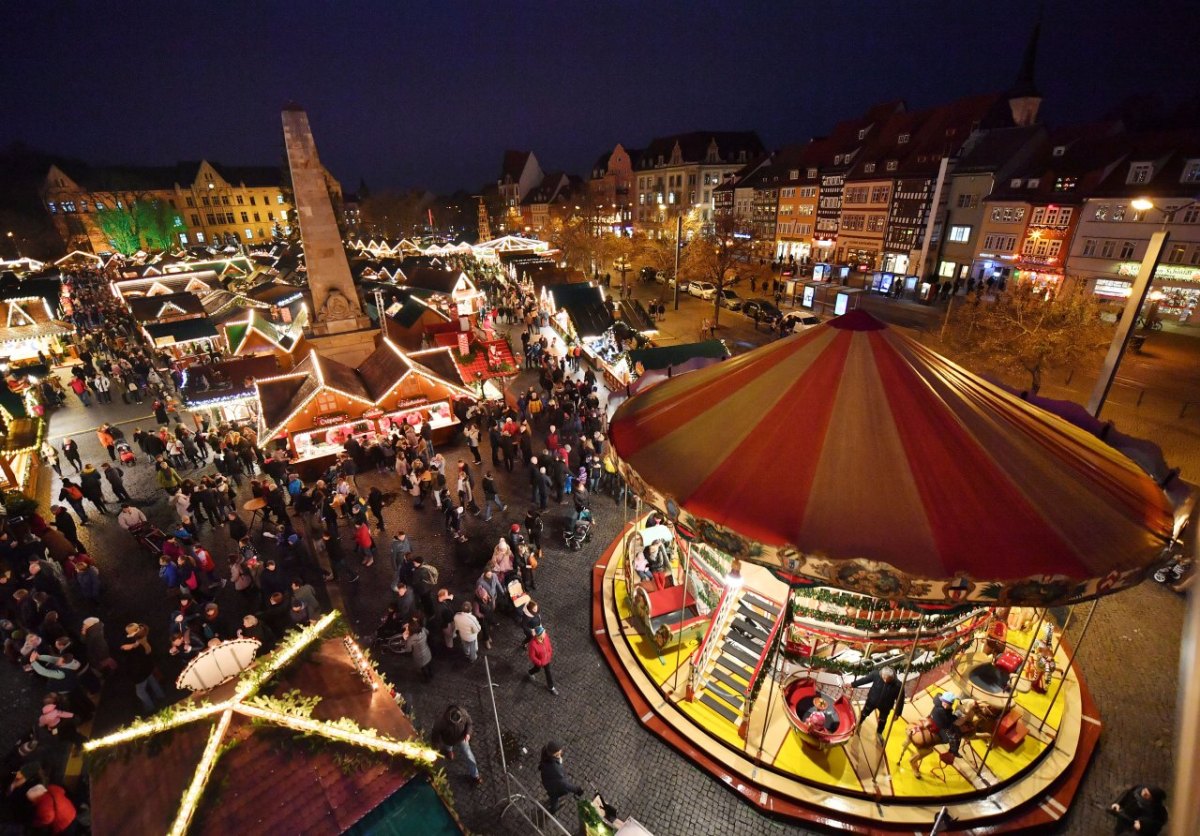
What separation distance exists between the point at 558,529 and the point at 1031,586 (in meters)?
9.03

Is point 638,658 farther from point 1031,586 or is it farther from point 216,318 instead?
point 216,318

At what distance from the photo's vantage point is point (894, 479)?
19.7 ft

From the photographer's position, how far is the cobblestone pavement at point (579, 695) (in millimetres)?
7152

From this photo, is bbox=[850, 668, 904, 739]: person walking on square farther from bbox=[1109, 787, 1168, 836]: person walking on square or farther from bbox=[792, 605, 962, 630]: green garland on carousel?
bbox=[1109, 787, 1168, 836]: person walking on square

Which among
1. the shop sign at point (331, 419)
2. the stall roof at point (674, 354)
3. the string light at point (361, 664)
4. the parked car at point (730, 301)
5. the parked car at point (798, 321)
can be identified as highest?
the string light at point (361, 664)

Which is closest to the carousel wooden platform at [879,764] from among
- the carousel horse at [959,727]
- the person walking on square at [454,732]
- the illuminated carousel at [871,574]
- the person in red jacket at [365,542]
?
the illuminated carousel at [871,574]

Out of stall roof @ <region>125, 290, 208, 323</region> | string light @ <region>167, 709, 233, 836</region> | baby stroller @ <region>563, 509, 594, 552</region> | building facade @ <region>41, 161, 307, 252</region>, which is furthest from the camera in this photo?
building facade @ <region>41, 161, 307, 252</region>

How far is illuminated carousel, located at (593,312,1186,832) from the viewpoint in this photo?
18.4 ft

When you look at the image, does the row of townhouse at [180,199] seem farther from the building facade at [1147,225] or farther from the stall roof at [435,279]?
the building facade at [1147,225]

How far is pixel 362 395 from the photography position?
15.4 m

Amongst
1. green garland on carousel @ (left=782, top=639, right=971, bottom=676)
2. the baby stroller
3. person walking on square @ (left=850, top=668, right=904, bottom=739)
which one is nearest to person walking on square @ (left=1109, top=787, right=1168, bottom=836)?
green garland on carousel @ (left=782, top=639, right=971, bottom=676)

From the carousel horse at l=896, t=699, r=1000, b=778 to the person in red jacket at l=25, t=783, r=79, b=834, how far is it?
10397 millimetres

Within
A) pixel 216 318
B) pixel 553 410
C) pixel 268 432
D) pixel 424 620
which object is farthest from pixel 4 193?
pixel 424 620

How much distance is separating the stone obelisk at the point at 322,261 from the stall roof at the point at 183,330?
8397 millimetres
